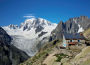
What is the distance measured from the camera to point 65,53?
41.6 m

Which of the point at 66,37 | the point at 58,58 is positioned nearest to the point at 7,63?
the point at 66,37

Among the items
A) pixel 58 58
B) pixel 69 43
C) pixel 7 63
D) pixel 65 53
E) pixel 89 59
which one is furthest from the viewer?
pixel 7 63

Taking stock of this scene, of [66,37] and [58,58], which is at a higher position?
[66,37]

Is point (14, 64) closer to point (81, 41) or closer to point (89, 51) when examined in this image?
point (81, 41)

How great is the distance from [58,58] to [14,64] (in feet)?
564

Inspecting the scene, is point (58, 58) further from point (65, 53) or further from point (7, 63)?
point (7, 63)

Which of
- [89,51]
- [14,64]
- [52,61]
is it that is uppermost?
[89,51]

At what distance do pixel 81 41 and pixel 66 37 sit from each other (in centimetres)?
580

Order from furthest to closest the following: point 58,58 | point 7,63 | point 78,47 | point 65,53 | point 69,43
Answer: point 7,63 → point 69,43 → point 78,47 → point 65,53 → point 58,58

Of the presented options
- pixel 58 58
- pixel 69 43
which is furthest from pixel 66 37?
pixel 58 58

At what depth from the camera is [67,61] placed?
33656 millimetres

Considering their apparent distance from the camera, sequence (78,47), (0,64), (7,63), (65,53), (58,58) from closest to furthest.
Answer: (58,58) < (65,53) < (78,47) < (0,64) < (7,63)

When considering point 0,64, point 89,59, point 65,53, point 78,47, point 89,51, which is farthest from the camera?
point 0,64

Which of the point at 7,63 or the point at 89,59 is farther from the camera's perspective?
the point at 7,63
